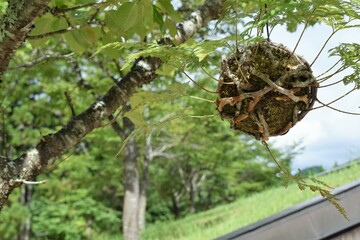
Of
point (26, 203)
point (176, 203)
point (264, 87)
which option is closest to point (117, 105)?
point (264, 87)

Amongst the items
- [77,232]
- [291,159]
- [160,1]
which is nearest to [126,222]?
[160,1]

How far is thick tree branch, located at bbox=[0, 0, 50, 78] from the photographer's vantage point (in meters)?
1.77

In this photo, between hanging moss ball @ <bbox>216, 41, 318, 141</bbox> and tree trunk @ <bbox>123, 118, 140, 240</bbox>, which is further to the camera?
tree trunk @ <bbox>123, 118, 140, 240</bbox>

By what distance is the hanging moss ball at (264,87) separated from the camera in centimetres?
137

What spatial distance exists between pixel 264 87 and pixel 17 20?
102 centimetres

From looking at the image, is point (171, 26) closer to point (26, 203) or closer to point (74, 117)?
point (74, 117)

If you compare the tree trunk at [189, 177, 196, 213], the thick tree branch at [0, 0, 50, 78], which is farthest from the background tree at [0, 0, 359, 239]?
the tree trunk at [189, 177, 196, 213]

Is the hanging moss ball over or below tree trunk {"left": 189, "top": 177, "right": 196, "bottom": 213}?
below

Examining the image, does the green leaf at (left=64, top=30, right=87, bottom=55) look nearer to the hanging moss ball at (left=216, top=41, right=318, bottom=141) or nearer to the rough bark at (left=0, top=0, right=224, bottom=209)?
the rough bark at (left=0, top=0, right=224, bottom=209)

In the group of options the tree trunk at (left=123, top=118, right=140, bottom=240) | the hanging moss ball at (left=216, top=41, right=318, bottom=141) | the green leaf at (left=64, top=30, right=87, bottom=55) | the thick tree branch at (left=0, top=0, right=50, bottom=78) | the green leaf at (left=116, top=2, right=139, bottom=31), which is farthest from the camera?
the tree trunk at (left=123, top=118, right=140, bottom=240)

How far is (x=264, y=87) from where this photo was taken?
1366 millimetres

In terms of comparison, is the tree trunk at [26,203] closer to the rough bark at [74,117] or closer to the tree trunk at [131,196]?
the tree trunk at [131,196]

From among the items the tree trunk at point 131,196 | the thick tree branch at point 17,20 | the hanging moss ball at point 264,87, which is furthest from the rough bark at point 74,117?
the tree trunk at point 131,196

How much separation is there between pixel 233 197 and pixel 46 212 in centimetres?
975
